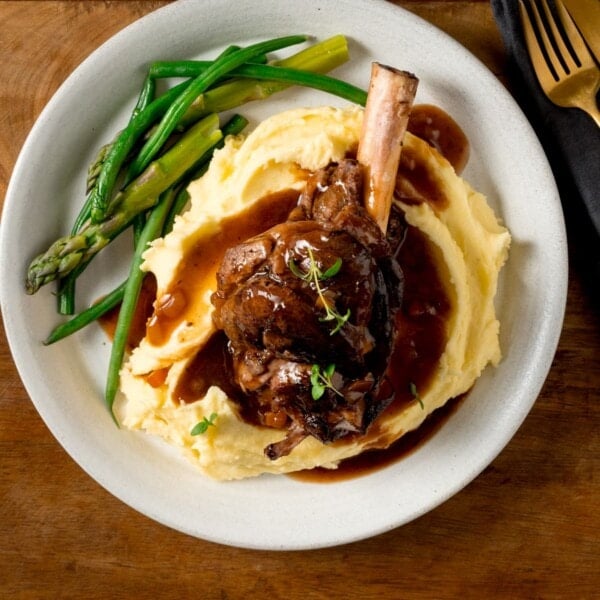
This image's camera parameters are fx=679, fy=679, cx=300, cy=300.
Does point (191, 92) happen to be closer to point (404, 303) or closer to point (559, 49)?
point (404, 303)

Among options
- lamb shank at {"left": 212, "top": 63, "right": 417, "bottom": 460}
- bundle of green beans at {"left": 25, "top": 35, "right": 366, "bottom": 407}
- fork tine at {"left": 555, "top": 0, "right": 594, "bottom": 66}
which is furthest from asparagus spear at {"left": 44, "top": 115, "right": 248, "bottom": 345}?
fork tine at {"left": 555, "top": 0, "right": 594, "bottom": 66}

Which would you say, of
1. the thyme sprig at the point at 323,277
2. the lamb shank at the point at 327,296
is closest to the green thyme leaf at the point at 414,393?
the lamb shank at the point at 327,296

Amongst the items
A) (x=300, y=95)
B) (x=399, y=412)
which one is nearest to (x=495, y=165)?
(x=300, y=95)

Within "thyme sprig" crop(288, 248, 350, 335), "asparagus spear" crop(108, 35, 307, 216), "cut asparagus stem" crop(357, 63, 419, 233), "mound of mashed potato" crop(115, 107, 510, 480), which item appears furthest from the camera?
"asparagus spear" crop(108, 35, 307, 216)

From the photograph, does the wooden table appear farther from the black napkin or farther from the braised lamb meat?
the braised lamb meat

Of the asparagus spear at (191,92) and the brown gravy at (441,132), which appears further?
the brown gravy at (441,132)

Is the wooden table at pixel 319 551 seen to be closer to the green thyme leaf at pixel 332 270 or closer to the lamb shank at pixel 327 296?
the lamb shank at pixel 327 296
